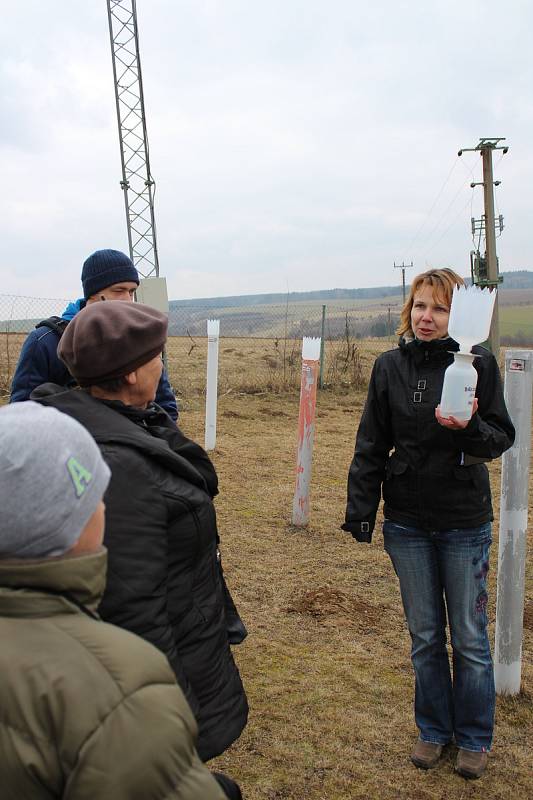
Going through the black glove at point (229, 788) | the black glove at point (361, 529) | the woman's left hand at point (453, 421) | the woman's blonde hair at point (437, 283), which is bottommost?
the black glove at point (229, 788)

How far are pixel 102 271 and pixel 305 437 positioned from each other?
331 centimetres

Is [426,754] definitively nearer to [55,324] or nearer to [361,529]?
[361,529]

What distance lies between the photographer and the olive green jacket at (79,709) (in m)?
0.99

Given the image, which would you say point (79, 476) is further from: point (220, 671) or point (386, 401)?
point (386, 401)

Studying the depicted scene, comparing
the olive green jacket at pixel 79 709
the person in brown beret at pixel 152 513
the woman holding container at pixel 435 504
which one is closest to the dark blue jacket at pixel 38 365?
the person in brown beret at pixel 152 513

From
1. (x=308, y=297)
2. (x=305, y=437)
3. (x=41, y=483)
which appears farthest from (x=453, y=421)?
(x=308, y=297)

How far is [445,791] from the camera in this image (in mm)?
2688

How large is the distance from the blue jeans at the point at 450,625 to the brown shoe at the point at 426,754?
0.07ft

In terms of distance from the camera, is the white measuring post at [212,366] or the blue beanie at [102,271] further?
the white measuring post at [212,366]

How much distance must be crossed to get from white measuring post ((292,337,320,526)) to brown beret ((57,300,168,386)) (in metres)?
4.15

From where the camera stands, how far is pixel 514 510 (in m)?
3.13

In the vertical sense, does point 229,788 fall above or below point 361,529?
below

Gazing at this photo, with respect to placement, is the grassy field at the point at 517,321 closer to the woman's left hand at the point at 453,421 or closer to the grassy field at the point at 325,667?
the grassy field at the point at 325,667

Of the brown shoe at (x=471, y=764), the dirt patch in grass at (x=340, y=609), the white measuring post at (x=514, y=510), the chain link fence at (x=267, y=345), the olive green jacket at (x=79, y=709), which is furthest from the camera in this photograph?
the chain link fence at (x=267, y=345)
